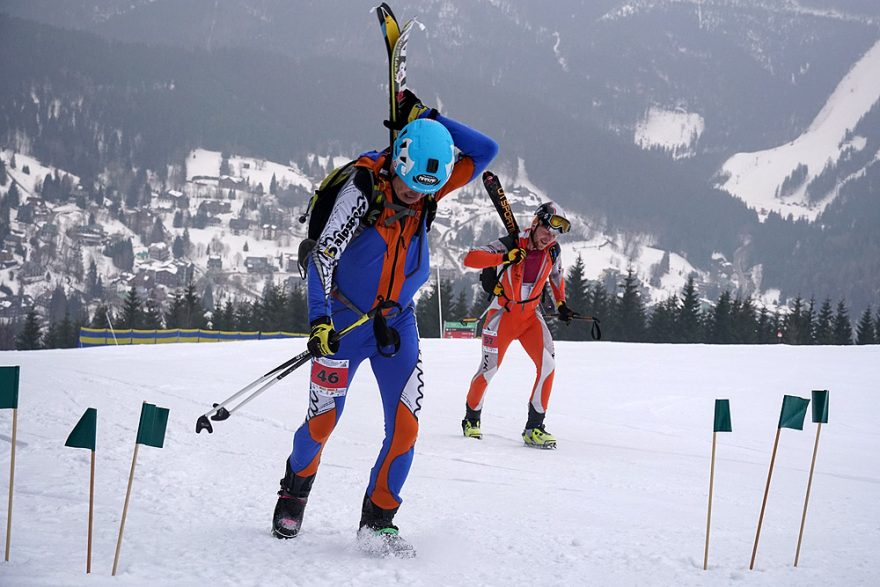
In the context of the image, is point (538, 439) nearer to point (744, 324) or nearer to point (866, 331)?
point (744, 324)

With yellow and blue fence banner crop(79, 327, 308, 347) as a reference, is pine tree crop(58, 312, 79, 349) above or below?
below

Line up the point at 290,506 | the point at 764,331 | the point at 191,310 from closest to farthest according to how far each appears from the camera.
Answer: the point at 290,506, the point at 764,331, the point at 191,310

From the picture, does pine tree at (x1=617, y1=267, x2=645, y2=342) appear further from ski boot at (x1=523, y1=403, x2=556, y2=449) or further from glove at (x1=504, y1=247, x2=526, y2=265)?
glove at (x1=504, y1=247, x2=526, y2=265)

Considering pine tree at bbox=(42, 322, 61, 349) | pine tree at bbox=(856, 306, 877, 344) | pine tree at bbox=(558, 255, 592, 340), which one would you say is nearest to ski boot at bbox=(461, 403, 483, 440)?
pine tree at bbox=(558, 255, 592, 340)

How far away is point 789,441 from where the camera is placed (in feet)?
32.0

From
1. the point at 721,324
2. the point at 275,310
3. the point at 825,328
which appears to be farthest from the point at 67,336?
the point at 825,328

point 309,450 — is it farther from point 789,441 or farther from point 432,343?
point 432,343

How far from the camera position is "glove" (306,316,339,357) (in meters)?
4.34

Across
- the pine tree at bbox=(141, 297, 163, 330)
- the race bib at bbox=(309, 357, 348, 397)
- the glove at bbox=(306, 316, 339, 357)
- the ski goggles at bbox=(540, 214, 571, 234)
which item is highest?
the ski goggles at bbox=(540, 214, 571, 234)

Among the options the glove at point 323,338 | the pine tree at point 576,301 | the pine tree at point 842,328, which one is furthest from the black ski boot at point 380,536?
the pine tree at point 842,328

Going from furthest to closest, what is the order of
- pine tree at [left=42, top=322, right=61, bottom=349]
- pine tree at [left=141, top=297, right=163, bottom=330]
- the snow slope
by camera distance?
pine tree at [left=42, top=322, right=61, bottom=349] < pine tree at [left=141, top=297, right=163, bottom=330] < the snow slope

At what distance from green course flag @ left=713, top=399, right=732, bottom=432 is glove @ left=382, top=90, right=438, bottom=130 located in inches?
89.0

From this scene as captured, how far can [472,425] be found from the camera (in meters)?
9.23

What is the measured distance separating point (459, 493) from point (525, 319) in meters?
3.19
